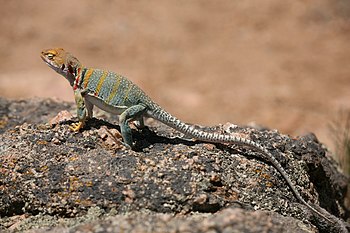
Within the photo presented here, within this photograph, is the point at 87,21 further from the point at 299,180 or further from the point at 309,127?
the point at 299,180

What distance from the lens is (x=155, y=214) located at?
3.63m

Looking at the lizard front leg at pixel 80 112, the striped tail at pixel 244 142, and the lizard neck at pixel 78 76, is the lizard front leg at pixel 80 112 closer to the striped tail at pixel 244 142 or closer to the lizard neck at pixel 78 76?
the lizard neck at pixel 78 76

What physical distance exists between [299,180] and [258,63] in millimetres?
9150

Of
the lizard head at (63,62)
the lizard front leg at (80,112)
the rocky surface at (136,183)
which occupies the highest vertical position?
the lizard head at (63,62)

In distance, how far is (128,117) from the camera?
4520 millimetres

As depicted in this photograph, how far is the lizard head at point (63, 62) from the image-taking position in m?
4.79

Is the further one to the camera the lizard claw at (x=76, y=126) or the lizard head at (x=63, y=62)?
the lizard head at (x=63, y=62)

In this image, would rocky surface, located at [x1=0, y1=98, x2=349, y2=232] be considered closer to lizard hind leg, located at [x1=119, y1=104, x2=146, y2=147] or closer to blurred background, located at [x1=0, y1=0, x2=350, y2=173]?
lizard hind leg, located at [x1=119, y1=104, x2=146, y2=147]

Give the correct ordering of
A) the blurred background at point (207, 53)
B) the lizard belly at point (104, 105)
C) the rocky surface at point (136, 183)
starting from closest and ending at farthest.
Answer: the rocky surface at point (136, 183), the lizard belly at point (104, 105), the blurred background at point (207, 53)

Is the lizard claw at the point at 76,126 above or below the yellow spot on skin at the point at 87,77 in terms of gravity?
below

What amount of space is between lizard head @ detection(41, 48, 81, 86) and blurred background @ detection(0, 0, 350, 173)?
5651 mm

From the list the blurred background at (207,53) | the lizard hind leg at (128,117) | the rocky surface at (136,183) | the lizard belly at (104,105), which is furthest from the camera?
the blurred background at (207,53)

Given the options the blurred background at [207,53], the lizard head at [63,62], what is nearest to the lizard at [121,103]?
the lizard head at [63,62]

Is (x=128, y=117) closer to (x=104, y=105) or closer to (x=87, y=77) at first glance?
(x=104, y=105)
